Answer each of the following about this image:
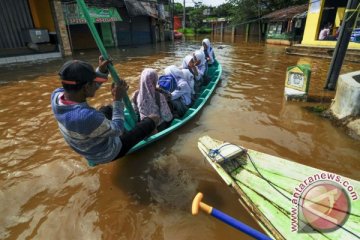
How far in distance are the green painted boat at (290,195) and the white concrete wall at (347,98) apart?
9.09 feet

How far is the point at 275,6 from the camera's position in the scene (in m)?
25.8

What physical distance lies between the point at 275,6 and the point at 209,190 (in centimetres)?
2800

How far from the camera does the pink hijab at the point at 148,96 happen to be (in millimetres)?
3893

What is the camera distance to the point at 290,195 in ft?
8.10

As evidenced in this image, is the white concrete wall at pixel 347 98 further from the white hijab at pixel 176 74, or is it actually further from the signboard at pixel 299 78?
the white hijab at pixel 176 74

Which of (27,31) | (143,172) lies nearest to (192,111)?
(143,172)

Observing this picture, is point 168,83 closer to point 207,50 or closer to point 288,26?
point 207,50

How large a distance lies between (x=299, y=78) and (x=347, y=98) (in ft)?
5.37

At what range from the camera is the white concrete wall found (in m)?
4.53

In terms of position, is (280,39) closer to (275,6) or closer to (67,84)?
(275,6)

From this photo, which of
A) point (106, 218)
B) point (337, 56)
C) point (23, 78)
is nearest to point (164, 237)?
point (106, 218)

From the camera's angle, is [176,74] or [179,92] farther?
[176,74]

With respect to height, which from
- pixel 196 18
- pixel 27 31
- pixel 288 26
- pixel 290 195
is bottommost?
pixel 290 195

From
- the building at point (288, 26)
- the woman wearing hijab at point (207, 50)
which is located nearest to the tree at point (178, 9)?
the building at point (288, 26)
